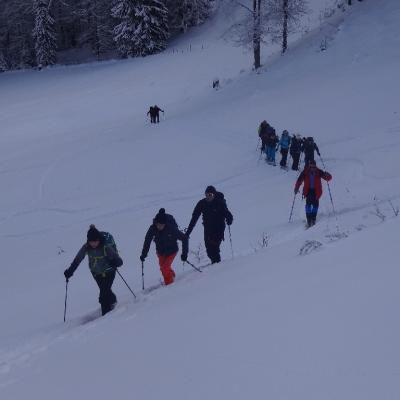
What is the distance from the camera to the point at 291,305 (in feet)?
14.8

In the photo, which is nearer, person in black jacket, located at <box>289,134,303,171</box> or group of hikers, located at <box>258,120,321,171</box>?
group of hikers, located at <box>258,120,321,171</box>

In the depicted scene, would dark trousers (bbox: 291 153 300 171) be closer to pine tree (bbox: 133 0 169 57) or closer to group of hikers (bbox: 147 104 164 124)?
group of hikers (bbox: 147 104 164 124)

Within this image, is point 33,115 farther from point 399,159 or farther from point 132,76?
point 399,159

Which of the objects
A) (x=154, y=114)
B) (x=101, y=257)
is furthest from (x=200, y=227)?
(x=154, y=114)

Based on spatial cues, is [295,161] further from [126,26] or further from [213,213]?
[126,26]

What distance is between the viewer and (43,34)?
4600cm

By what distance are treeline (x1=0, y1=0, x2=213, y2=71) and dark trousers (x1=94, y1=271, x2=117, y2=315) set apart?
35820 millimetres

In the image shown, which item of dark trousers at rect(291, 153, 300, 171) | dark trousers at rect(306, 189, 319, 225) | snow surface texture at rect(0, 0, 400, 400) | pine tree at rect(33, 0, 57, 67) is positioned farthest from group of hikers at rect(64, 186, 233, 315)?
pine tree at rect(33, 0, 57, 67)

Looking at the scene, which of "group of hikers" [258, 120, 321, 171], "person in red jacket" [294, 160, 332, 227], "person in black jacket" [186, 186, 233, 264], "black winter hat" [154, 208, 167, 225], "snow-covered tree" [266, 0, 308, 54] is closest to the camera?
"black winter hat" [154, 208, 167, 225]

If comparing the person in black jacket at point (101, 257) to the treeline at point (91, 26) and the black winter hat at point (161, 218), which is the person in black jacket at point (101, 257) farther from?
the treeline at point (91, 26)

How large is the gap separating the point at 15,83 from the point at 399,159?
3351 cm

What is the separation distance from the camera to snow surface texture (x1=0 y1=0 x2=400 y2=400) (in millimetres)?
3855

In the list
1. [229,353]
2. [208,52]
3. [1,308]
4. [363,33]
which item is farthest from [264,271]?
[208,52]

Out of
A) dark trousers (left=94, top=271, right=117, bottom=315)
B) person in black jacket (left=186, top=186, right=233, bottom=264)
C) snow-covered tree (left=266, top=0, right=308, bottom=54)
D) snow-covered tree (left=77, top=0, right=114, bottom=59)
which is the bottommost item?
dark trousers (left=94, top=271, right=117, bottom=315)
